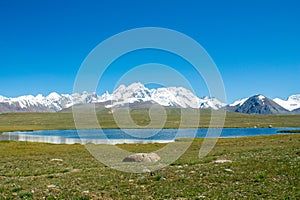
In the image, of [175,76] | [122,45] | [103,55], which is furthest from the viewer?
[175,76]

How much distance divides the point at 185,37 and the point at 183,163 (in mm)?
12117

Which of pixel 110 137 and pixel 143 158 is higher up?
pixel 143 158

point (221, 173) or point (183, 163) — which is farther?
point (183, 163)

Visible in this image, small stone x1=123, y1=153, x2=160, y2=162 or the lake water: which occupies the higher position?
small stone x1=123, y1=153, x2=160, y2=162

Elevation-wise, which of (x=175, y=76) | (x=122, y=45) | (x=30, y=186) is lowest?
(x=30, y=186)

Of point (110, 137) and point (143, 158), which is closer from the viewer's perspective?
point (143, 158)

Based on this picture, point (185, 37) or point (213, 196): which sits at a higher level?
point (185, 37)

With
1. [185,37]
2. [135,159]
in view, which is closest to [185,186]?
[185,37]

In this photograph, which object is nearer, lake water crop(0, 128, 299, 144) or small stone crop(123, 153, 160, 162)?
small stone crop(123, 153, 160, 162)

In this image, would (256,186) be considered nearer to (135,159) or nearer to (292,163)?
(292,163)

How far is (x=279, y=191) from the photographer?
17.0 m

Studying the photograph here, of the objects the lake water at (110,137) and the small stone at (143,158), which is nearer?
the small stone at (143,158)

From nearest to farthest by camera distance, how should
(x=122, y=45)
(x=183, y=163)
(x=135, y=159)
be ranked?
1. (x=122, y=45)
2. (x=183, y=163)
3. (x=135, y=159)

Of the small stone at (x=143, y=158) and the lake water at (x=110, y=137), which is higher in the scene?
the small stone at (x=143, y=158)
